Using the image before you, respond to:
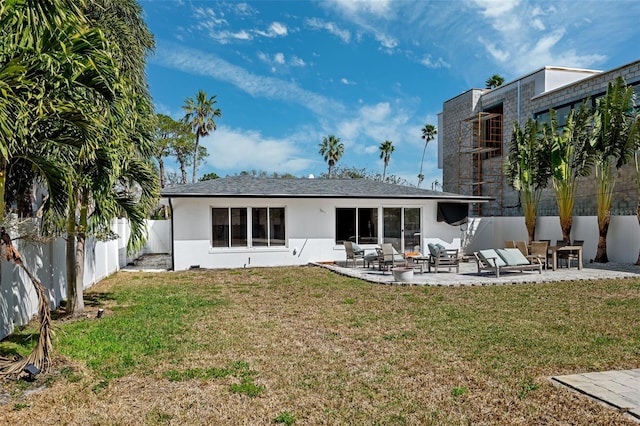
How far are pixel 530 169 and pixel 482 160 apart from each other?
11.5 meters

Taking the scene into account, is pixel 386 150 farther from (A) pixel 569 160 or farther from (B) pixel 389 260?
(B) pixel 389 260

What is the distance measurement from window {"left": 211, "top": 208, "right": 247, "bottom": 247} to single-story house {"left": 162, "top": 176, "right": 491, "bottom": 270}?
0.14 ft

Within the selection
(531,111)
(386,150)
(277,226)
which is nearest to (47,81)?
(277,226)

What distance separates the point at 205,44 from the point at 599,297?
2325 cm

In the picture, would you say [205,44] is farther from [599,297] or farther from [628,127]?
[599,297]

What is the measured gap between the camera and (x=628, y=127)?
16.7m

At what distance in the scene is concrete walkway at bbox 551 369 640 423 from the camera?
4.38 m

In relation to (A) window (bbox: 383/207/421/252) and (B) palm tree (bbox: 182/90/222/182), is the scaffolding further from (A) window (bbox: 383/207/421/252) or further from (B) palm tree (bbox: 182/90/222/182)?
(B) palm tree (bbox: 182/90/222/182)

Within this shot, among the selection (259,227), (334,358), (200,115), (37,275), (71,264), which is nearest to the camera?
(334,358)

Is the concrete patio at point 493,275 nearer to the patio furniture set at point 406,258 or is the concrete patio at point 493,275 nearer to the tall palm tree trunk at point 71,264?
the patio furniture set at point 406,258

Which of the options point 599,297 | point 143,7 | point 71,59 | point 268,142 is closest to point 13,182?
point 71,59

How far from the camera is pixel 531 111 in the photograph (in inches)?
1032

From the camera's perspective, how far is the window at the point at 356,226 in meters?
19.5

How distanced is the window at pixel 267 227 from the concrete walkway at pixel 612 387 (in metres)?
14.4
